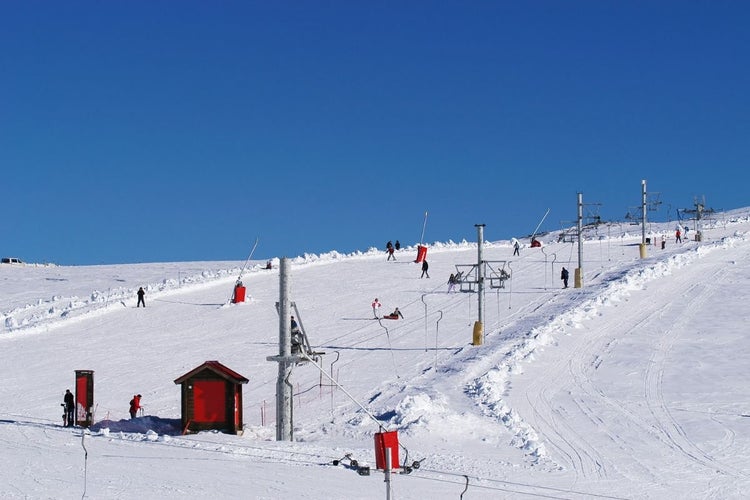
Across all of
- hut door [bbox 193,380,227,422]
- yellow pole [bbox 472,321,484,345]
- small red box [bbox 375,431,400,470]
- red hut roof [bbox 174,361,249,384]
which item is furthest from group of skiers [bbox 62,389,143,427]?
yellow pole [bbox 472,321,484,345]

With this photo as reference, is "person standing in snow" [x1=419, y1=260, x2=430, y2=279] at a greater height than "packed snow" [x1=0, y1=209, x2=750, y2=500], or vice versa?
"person standing in snow" [x1=419, y1=260, x2=430, y2=279]

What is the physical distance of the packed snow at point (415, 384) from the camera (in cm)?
1948

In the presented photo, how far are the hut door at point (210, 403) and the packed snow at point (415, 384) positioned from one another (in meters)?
0.69

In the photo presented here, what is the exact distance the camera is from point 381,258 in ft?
205

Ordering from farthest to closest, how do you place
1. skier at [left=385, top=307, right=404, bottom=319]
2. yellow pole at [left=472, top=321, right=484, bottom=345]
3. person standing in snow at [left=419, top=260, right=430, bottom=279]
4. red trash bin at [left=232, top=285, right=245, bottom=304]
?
1. person standing in snow at [left=419, top=260, right=430, bottom=279]
2. red trash bin at [left=232, top=285, right=245, bottom=304]
3. skier at [left=385, top=307, right=404, bottom=319]
4. yellow pole at [left=472, top=321, right=484, bottom=345]

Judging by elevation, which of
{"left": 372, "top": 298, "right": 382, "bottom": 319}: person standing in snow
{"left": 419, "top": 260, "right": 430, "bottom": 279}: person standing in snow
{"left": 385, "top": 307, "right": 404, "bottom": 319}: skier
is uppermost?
{"left": 419, "top": 260, "right": 430, "bottom": 279}: person standing in snow

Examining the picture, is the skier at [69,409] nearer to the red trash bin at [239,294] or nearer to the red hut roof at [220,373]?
the red hut roof at [220,373]

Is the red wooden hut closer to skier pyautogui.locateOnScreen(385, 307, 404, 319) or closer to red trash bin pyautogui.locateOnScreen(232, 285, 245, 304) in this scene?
skier pyautogui.locateOnScreen(385, 307, 404, 319)

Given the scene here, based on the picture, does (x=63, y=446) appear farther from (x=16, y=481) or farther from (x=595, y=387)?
(x=595, y=387)

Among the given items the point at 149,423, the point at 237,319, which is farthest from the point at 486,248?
the point at 149,423

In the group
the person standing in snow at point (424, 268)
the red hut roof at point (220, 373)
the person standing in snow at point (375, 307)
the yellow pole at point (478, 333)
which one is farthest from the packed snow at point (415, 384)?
the red hut roof at point (220, 373)

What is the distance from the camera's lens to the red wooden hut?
2598 centimetres

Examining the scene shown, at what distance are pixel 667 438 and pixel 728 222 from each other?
212 ft

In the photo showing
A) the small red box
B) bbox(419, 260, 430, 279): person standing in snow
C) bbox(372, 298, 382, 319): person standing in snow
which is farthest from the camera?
bbox(419, 260, 430, 279): person standing in snow
